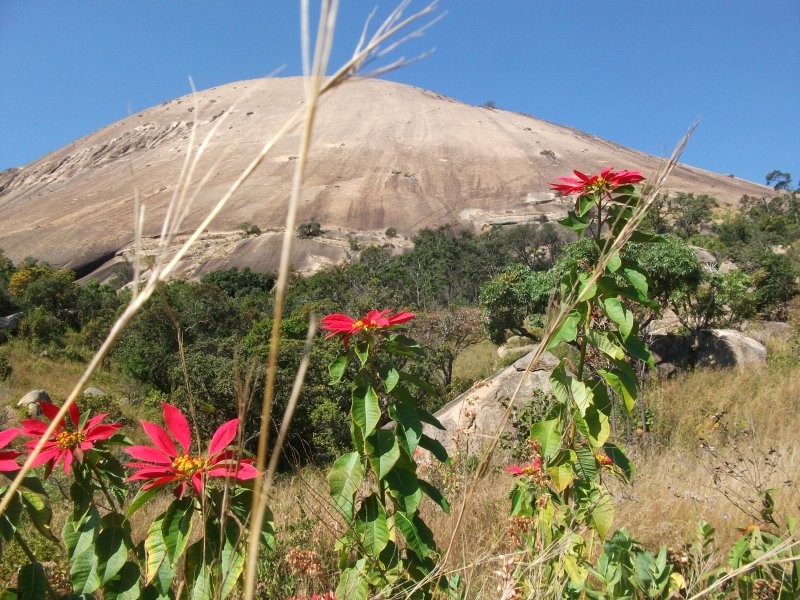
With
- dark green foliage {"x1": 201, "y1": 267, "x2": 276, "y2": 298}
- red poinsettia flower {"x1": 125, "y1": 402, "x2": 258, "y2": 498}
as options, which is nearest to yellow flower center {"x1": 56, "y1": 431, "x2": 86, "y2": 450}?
red poinsettia flower {"x1": 125, "y1": 402, "x2": 258, "y2": 498}

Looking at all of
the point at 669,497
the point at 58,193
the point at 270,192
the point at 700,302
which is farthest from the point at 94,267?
the point at 669,497

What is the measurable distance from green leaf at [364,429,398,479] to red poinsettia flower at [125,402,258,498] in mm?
310

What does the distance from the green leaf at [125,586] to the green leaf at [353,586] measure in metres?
0.46

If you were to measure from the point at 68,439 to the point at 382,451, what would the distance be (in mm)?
711

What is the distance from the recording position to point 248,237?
3884cm

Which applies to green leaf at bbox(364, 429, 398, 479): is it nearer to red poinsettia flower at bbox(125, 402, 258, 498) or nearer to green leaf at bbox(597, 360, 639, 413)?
red poinsettia flower at bbox(125, 402, 258, 498)

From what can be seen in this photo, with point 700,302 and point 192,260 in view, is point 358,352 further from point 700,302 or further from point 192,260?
point 192,260

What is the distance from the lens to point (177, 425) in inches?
42.8

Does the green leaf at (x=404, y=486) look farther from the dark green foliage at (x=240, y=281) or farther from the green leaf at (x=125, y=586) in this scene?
the dark green foliage at (x=240, y=281)

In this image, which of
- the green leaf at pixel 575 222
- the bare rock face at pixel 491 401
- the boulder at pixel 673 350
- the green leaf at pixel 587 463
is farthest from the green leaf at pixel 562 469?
the boulder at pixel 673 350

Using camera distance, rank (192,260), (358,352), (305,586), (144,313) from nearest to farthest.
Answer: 1. (358,352)
2. (305,586)
3. (144,313)
4. (192,260)

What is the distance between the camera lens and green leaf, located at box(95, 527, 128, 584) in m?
1.17

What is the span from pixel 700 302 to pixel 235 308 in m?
13.5

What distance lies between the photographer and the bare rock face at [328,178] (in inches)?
1583
